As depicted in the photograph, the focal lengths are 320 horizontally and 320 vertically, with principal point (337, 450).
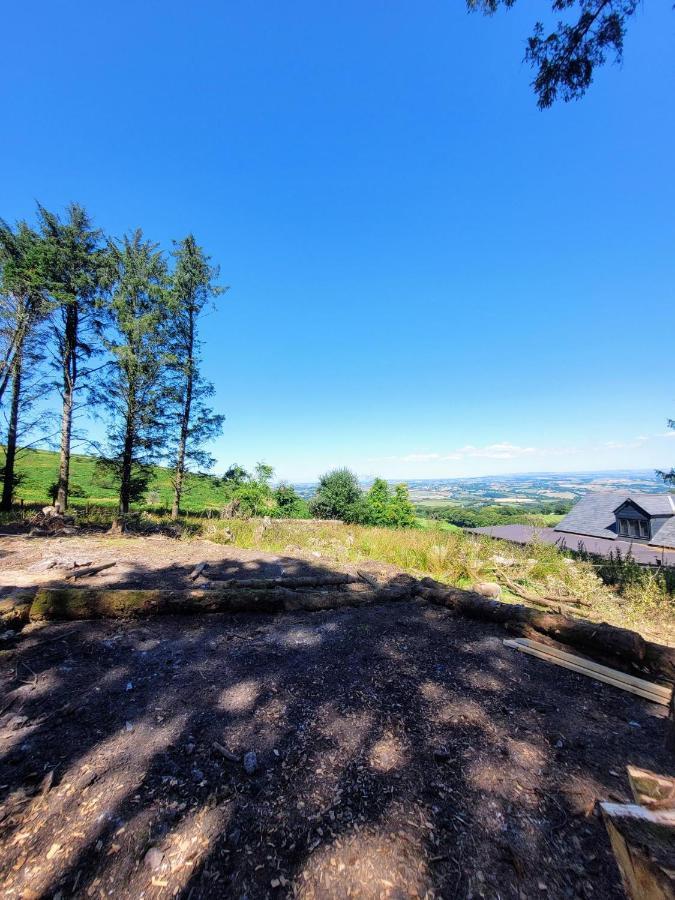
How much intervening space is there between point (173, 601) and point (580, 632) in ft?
17.1

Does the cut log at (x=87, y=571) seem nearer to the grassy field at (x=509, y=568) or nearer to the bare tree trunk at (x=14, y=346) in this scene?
the grassy field at (x=509, y=568)

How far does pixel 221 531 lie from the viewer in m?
10.6

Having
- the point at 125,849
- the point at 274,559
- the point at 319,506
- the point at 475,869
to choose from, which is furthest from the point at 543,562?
the point at 319,506

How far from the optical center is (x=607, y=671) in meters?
3.39

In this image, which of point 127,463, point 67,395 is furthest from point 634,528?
point 67,395

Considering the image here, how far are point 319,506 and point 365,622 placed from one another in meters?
19.5

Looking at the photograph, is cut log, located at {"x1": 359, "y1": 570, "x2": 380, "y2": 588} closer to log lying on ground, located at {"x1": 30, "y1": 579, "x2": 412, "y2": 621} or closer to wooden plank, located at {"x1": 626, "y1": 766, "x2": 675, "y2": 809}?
log lying on ground, located at {"x1": 30, "y1": 579, "x2": 412, "y2": 621}

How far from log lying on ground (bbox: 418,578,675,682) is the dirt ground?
23.1 inches

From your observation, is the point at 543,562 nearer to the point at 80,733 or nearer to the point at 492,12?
the point at 80,733

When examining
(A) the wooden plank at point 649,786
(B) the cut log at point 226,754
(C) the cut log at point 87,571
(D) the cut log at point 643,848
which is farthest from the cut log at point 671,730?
(C) the cut log at point 87,571

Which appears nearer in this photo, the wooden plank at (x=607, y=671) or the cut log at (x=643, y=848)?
the cut log at (x=643, y=848)

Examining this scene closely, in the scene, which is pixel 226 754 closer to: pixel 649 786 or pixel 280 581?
pixel 649 786

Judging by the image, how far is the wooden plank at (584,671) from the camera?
9.97ft

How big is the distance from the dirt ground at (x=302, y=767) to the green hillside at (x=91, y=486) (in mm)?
11648
